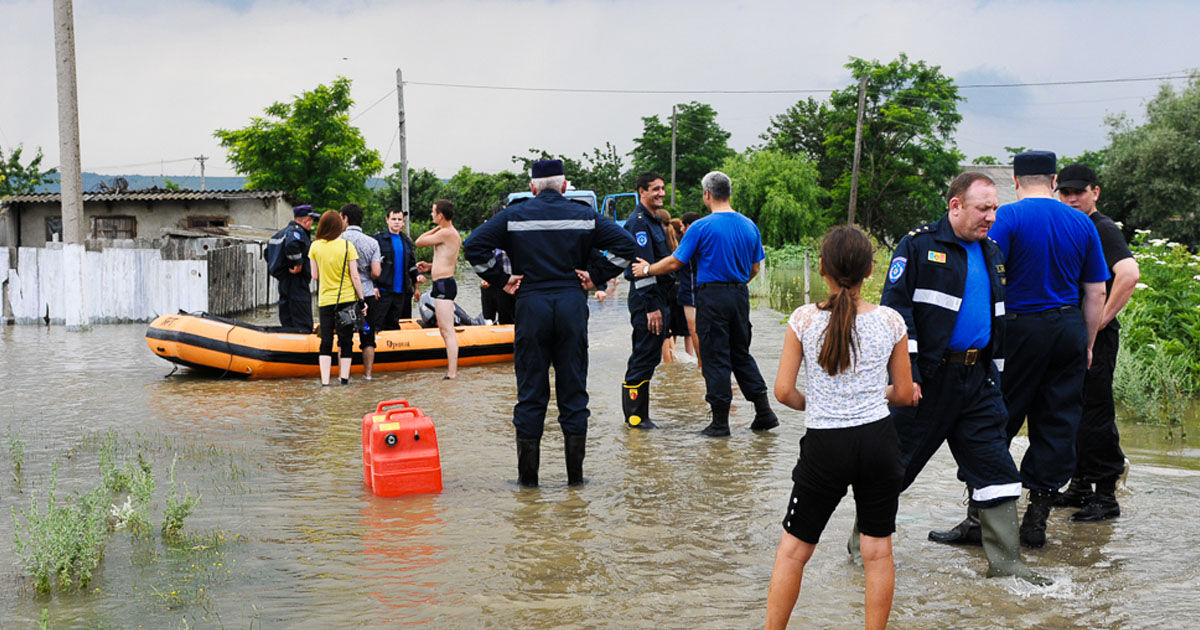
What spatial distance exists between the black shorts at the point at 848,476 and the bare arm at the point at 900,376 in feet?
0.84

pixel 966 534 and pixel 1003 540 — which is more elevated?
pixel 1003 540

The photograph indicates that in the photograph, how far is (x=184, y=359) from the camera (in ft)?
38.9

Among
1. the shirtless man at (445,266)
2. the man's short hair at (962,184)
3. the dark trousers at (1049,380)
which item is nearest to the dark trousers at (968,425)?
the dark trousers at (1049,380)

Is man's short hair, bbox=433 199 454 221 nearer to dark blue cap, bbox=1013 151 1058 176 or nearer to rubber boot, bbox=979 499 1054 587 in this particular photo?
dark blue cap, bbox=1013 151 1058 176

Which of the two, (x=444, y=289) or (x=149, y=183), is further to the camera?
(x=149, y=183)

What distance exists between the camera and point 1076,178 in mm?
6156

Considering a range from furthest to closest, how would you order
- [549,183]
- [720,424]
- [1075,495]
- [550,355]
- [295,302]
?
1. [295,302]
2. [720,424]
3. [549,183]
4. [550,355]
5. [1075,495]

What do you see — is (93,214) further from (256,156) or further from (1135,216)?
(1135,216)

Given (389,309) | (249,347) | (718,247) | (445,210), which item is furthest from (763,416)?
(249,347)

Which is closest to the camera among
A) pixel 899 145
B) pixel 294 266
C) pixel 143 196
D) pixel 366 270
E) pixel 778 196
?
pixel 366 270

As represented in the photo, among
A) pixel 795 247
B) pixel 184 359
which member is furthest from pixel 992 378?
pixel 795 247

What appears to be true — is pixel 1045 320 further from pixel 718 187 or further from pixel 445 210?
pixel 445 210

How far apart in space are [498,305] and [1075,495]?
28.8 feet

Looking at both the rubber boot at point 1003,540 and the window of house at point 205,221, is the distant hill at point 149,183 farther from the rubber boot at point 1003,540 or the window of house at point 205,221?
the rubber boot at point 1003,540
